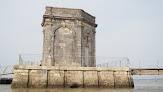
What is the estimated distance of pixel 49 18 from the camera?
17.6 m

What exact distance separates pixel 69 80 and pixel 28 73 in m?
3.30

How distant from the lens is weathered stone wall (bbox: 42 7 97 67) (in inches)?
676

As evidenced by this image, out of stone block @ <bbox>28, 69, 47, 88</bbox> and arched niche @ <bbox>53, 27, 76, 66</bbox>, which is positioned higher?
arched niche @ <bbox>53, 27, 76, 66</bbox>

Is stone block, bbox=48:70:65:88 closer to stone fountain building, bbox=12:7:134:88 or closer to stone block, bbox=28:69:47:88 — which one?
stone fountain building, bbox=12:7:134:88

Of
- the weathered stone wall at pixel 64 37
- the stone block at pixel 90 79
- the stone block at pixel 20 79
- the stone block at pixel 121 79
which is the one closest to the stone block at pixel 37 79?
the stone block at pixel 20 79

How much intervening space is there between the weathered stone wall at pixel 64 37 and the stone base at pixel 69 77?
211cm

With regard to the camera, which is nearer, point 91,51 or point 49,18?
point 49,18

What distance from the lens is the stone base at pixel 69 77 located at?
14.4 metres

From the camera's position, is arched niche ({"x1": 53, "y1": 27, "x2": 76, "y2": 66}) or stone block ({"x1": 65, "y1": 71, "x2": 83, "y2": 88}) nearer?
stone block ({"x1": 65, "y1": 71, "x2": 83, "y2": 88})

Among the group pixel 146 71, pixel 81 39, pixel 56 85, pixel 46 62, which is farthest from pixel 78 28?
pixel 146 71

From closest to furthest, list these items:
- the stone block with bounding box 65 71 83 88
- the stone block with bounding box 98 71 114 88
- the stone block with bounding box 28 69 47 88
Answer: the stone block with bounding box 28 69 47 88, the stone block with bounding box 65 71 83 88, the stone block with bounding box 98 71 114 88

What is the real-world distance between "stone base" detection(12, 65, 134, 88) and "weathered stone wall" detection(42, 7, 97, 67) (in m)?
2.11

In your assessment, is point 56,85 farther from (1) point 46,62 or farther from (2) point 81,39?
(2) point 81,39

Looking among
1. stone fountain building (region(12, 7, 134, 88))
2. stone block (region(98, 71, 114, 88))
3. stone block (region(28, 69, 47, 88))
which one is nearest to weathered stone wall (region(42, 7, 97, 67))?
stone fountain building (region(12, 7, 134, 88))
